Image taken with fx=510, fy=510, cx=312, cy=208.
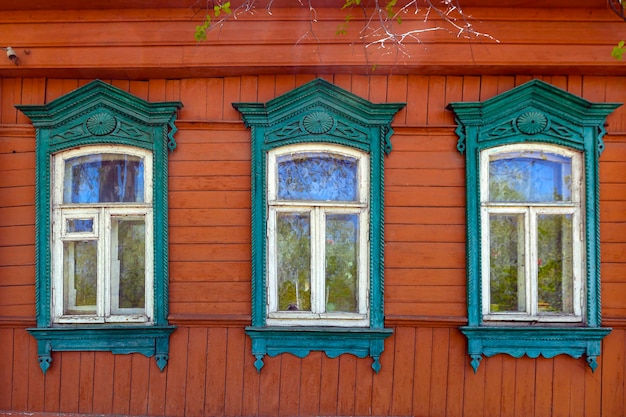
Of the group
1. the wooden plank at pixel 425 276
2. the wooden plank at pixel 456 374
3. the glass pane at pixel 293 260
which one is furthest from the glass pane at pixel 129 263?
the wooden plank at pixel 456 374

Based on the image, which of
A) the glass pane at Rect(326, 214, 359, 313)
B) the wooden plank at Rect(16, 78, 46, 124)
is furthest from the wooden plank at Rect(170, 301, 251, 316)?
the wooden plank at Rect(16, 78, 46, 124)

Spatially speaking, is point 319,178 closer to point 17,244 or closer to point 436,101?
point 436,101

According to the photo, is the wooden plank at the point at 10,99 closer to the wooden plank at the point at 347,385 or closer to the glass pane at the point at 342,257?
the glass pane at the point at 342,257

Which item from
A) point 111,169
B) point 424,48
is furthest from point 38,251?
point 424,48

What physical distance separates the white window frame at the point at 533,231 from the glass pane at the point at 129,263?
7.90ft

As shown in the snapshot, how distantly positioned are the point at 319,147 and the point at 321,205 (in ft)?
1.34

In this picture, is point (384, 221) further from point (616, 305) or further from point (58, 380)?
point (58, 380)

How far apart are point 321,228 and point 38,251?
6.53 feet

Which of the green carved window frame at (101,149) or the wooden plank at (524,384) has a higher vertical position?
the green carved window frame at (101,149)

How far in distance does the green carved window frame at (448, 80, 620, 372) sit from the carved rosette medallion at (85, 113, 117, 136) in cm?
239

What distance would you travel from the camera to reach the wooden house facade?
11.5ft

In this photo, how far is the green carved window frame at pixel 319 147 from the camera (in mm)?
3516

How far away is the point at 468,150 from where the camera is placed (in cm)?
354

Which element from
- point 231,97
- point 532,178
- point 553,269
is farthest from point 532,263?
point 231,97
